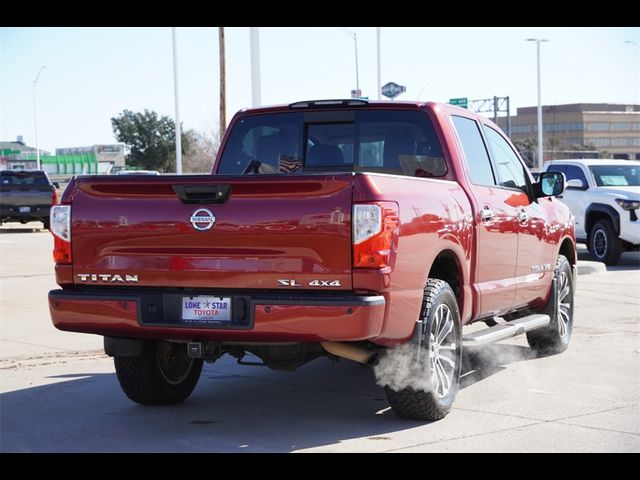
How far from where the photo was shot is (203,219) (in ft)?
19.2

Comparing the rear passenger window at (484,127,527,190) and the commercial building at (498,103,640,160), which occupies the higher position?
the commercial building at (498,103,640,160)

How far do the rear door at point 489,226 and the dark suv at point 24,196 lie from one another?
81.0 feet

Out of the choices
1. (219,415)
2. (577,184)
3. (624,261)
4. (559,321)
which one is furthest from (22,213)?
(219,415)

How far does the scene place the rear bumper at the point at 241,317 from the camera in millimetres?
→ 5559

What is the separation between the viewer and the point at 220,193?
5793mm

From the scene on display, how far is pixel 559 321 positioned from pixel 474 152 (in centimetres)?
219

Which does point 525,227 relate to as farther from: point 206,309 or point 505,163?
point 206,309

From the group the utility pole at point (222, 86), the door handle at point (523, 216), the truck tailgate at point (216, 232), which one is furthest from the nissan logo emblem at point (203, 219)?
the utility pole at point (222, 86)

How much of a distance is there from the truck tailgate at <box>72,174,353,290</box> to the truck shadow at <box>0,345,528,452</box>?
0.94 m

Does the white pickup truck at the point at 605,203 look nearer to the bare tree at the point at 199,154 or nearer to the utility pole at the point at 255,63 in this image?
the utility pole at the point at 255,63

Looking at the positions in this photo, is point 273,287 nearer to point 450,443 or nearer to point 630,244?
point 450,443

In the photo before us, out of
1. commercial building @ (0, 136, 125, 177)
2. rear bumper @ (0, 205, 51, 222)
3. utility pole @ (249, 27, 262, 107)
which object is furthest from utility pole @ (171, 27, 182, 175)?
commercial building @ (0, 136, 125, 177)

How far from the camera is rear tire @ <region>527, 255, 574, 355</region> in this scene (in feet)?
29.6

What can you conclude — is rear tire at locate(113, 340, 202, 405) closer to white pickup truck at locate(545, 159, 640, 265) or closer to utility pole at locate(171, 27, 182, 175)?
white pickup truck at locate(545, 159, 640, 265)
